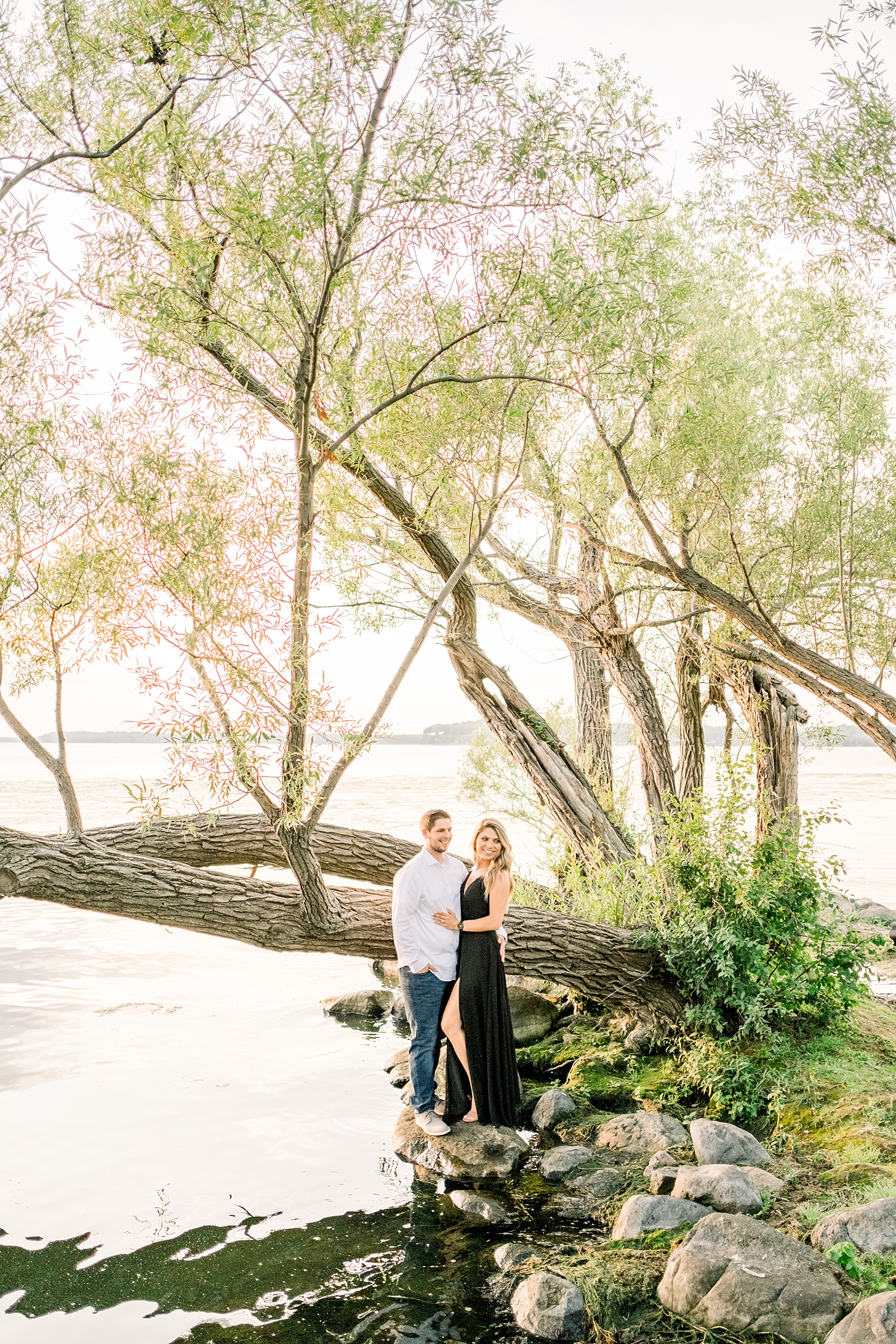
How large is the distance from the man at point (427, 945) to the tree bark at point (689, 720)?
6860mm

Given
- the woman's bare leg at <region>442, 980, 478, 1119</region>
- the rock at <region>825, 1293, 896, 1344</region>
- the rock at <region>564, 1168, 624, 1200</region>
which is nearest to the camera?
the rock at <region>825, 1293, 896, 1344</region>

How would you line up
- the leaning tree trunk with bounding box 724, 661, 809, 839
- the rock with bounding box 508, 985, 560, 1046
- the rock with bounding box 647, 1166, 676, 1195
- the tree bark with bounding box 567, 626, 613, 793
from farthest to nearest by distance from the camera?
the tree bark with bounding box 567, 626, 613, 793
the leaning tree trunk with bounding box 724, 661, 809, 839
the rock with bounding box 508, 985, 560, 1046
the rock with bounding box 647, 1166, 676, 1195

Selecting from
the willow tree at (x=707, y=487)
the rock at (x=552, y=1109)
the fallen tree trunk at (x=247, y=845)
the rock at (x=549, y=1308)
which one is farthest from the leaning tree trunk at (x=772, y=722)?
the rock at (x=549, y=1308)

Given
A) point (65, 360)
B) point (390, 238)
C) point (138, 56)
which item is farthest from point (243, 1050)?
point (138, 56)

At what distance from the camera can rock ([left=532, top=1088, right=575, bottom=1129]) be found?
774 centimetres

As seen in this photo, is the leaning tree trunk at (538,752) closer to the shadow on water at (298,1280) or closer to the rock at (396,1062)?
the rock at (396,1062)

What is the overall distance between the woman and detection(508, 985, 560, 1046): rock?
2.39m

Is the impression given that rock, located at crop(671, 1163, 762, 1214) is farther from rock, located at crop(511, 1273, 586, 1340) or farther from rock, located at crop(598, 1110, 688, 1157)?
rock, located at crop(511, 1273, 586, 1340)

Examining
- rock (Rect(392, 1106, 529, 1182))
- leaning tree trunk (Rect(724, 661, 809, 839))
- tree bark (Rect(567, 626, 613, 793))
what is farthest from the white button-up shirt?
leaning tree trunk (Rect(724, 661, 809, 839))

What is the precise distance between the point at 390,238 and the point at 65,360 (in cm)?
239

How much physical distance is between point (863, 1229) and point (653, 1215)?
3.79 feet

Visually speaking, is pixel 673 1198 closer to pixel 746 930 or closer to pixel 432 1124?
pixel 432 1124

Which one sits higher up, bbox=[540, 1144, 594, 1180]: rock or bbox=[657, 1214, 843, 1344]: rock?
bbox=[657, 1214, 843, 1344]: rock

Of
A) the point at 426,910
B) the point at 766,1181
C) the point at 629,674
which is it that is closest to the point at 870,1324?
the point at 766,1181
